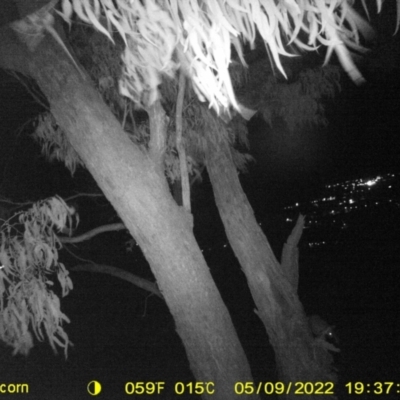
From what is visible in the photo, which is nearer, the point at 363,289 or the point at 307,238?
the point at 363,289

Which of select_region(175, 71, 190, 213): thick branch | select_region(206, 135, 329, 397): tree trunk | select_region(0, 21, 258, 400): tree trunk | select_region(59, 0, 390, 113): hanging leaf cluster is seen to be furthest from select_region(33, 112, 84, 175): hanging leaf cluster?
select_region(59, 0, 390, 113): hanging leaf cluster

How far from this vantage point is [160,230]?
2.41m

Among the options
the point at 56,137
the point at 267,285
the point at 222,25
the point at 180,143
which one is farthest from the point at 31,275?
the point at 222,25

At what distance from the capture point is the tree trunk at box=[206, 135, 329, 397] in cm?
355

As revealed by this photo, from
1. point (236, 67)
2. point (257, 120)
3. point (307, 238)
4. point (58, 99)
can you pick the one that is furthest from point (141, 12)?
point (307, 238)

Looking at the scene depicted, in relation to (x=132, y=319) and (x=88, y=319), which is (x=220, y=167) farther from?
(x=88, y=319)

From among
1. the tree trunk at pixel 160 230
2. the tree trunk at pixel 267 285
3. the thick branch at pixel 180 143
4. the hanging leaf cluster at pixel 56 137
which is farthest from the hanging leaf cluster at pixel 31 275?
the hanging leaf cluster at pixel 56 137

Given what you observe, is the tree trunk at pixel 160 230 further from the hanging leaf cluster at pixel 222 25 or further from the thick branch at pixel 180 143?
the hanging leaf cluster at pixel 222 25

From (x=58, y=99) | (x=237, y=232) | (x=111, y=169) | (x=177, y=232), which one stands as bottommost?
(x=237, y=232)

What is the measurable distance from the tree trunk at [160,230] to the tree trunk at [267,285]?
Answer: 1.14 m

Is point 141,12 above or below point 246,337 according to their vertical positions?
above

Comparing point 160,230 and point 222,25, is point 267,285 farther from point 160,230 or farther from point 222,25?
point 222,25

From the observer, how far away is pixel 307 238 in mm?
18406

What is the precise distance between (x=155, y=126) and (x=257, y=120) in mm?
4751
